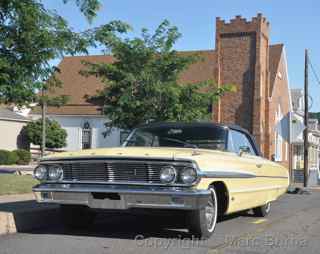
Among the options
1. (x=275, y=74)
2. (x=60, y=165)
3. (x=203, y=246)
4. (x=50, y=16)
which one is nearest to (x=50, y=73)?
(x=50, y=16)

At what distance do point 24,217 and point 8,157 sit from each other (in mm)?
29584

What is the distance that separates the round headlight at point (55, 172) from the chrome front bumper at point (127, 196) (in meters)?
0.18

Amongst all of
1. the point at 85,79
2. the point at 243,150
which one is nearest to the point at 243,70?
the point at 85,79

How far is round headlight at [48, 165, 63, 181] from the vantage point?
26.3ft

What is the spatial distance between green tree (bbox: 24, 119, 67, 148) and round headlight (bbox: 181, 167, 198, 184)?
36.5 meters

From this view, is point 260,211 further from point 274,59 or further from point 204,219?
point 274,59

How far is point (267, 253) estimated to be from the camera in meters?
7.21

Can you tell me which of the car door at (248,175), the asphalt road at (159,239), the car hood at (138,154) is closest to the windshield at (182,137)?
the car door at (248,175)

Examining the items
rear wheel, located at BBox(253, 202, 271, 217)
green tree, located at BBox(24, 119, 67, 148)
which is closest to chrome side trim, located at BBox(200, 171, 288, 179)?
rear wheel, located at BBox(253, 202, 271, 217)

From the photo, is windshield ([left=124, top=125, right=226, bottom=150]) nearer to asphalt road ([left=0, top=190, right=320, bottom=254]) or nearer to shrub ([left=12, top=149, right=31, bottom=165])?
asphalt road ([left=0, top=190, right=320, bottom=254])

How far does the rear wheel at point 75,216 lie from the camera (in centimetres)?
861

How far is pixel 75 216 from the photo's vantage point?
8711 mm

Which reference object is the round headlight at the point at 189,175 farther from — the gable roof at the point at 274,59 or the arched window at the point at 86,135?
the arched window at the point at 86,135

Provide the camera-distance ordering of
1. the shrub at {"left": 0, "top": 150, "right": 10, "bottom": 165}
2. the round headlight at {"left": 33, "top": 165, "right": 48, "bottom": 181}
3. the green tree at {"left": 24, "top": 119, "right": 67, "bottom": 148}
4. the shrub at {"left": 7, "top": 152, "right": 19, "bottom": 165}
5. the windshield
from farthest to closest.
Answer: the green tree at {"left": 24, "top": 119, "right": 67, "bottom": 148}
the shrub at {"left": 7, "top": 152, "right": 19, "bottom": 165}
the shrub at {"left": 0, "top": 150, "right": 10, "bottom": 165}
the windshield
the round headlight at {"left": 33, "top": 165, "right": 48, "bottom": 181}
